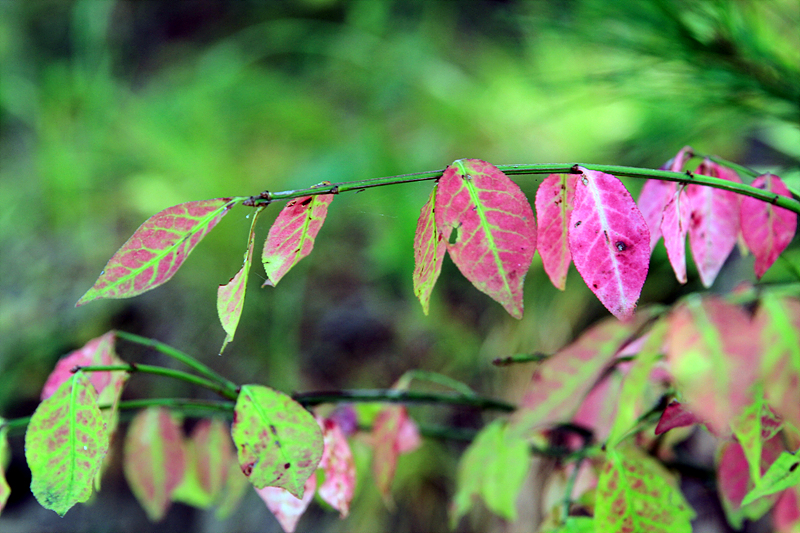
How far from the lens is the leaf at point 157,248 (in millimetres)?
217

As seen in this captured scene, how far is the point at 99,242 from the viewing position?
1.48 metres

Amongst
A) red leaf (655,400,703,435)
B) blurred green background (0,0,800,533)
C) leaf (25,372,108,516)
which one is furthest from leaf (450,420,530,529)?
blurred green background (0,0,800,533)

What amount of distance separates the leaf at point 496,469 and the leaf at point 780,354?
0.67 feet

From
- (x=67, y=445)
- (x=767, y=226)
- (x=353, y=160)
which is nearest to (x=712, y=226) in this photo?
(x=767, y=226)

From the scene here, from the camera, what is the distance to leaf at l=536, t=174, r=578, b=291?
9.2 inches

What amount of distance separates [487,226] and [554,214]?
0.15ft

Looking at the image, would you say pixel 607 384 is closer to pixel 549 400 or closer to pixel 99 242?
pixel 549 400

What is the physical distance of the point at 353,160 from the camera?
4.75 feet

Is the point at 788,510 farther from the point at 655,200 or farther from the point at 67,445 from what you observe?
the point at 67,445

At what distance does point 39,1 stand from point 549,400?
3.17 meters

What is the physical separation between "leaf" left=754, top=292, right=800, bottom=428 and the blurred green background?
1.14 ft

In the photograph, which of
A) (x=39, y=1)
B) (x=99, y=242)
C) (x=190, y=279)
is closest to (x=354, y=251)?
(x=190, y=279)

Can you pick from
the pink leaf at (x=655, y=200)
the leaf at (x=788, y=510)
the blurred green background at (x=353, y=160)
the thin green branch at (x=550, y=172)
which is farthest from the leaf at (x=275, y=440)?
the blurred green background at (x=353, y=160)

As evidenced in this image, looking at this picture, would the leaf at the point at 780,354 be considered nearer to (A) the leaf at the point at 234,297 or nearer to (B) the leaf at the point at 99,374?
(A) the leaf at the point at 234,297
